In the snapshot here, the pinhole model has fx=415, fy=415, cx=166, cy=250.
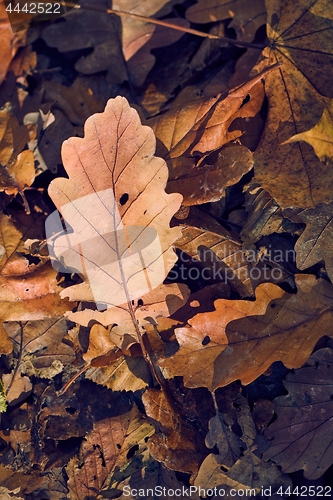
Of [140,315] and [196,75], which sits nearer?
[140,315]

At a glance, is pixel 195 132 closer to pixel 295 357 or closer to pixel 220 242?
pixel 220 242

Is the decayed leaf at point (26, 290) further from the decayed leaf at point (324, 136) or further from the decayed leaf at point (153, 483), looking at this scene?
the decayed leaf at point (324, 136)

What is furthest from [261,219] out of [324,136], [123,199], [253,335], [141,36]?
[141,36]

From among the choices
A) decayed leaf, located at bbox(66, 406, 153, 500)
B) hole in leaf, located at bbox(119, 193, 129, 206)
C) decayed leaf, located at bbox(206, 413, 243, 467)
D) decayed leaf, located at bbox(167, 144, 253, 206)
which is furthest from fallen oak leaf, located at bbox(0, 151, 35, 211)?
decayed leaf, located at bbox(206, 413, 243, 467)

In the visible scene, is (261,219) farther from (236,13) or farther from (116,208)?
(236,13)

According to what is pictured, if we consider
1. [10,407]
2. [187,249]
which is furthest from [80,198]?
[10,407]

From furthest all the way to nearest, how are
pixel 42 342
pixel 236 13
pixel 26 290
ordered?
pixel 236 13 < pixel 42 342 < pixel 26 290

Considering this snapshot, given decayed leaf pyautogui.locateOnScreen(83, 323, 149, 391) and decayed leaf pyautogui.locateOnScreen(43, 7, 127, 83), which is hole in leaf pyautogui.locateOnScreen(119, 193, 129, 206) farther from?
decayed leaf pyautogui.locateOnScreen(43, 7, 127, 83)
